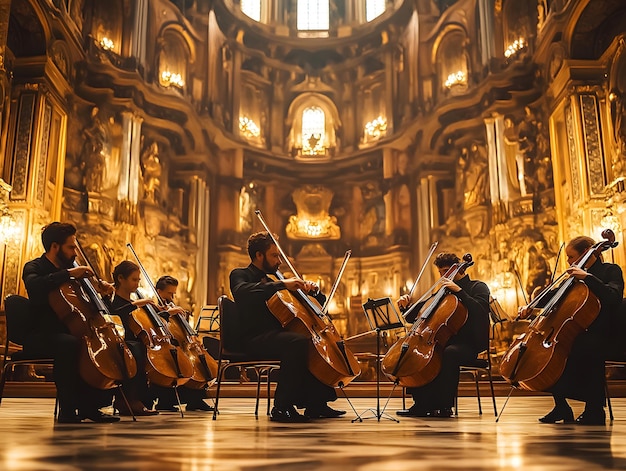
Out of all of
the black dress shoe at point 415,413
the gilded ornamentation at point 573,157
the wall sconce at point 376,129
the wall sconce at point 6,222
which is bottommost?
the black dress shoe at point 415,413

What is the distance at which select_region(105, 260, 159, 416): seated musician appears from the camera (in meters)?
4.87

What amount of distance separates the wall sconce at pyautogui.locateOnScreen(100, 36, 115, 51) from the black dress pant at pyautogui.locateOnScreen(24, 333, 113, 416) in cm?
Answer: 1608

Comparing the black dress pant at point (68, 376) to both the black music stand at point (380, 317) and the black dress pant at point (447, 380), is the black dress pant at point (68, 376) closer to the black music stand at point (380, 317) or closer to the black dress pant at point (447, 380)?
the black music stand at point (380, 317)

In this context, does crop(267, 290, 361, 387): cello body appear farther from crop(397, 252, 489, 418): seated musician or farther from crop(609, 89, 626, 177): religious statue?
crop(609, 89, 626, 177): religious statue

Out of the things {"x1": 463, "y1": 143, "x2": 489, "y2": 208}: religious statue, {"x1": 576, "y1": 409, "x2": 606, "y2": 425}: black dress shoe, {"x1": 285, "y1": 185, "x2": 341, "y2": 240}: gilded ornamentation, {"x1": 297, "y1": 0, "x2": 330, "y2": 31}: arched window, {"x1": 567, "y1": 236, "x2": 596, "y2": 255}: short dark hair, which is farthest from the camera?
{"x1": 297, "y1": 0, "x2": 330, "y2": 31}: arched window

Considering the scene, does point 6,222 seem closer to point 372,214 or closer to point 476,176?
point 476,176

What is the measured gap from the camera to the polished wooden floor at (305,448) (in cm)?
201

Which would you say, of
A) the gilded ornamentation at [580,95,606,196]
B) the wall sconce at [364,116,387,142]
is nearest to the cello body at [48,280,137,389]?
the gilded ornamentation at [580,95,606,196]

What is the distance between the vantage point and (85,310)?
4086mm

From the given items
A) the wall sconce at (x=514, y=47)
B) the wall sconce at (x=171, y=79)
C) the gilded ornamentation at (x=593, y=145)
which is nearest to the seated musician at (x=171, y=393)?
the gilded ornamentation at (x=593, y=145)

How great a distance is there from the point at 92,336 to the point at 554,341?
2.92 m

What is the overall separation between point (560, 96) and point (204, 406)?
13020 millimetres

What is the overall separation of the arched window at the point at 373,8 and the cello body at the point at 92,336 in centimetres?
2335

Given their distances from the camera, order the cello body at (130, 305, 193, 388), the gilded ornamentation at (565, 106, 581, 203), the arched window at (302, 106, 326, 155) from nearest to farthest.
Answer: the cello body at (130, 305, 193, 388) < the gilded ornamentation at (565, 106, 581, 203) < the arched window at (302, 106, 326, 155)
